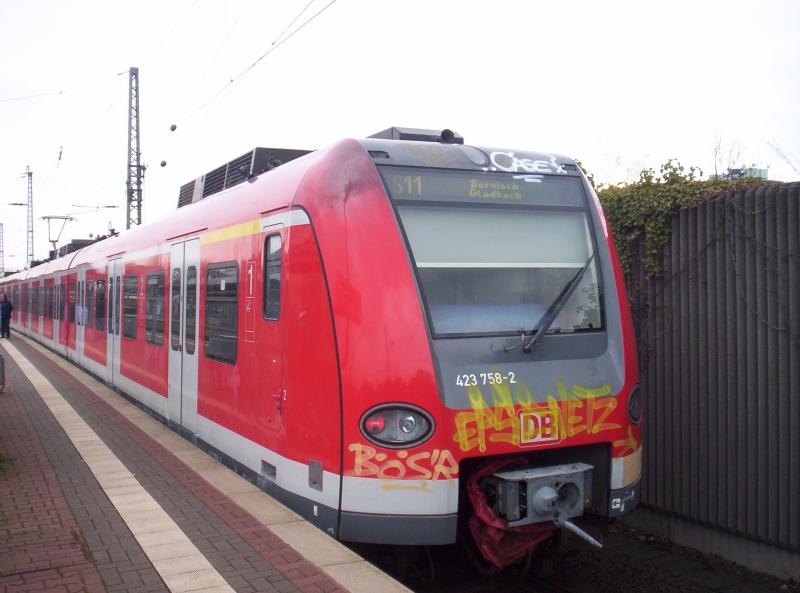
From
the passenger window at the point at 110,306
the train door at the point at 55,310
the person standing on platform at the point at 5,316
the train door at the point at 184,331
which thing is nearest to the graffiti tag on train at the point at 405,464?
the train door at the point at 184,331

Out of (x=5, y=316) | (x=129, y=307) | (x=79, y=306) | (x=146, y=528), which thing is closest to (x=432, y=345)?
(x=146, y=528)

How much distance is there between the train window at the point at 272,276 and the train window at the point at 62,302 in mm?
15454

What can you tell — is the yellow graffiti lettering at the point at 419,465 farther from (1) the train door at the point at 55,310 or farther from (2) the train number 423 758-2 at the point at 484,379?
(1) the train door at the point at 55,310

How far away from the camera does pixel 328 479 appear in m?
5.11

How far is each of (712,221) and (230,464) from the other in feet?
15.6

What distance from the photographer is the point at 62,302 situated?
20.7m

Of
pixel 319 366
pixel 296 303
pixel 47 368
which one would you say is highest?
pixel 296 303

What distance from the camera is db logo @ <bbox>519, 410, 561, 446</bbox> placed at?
16.9 feet

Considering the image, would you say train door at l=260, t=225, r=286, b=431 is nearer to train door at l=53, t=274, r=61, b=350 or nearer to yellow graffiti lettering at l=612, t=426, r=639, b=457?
yellow graffiti lettering at l=612, t=426, r=639, b=457

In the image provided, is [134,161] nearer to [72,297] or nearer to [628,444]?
[72,297]

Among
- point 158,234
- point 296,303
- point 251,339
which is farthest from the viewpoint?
point 158,234

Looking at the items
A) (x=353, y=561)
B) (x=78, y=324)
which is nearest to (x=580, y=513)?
(x=353, y=561)

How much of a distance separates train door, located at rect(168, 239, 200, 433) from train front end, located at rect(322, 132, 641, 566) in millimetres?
3437

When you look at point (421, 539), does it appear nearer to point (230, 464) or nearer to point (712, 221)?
point (230, 464)
